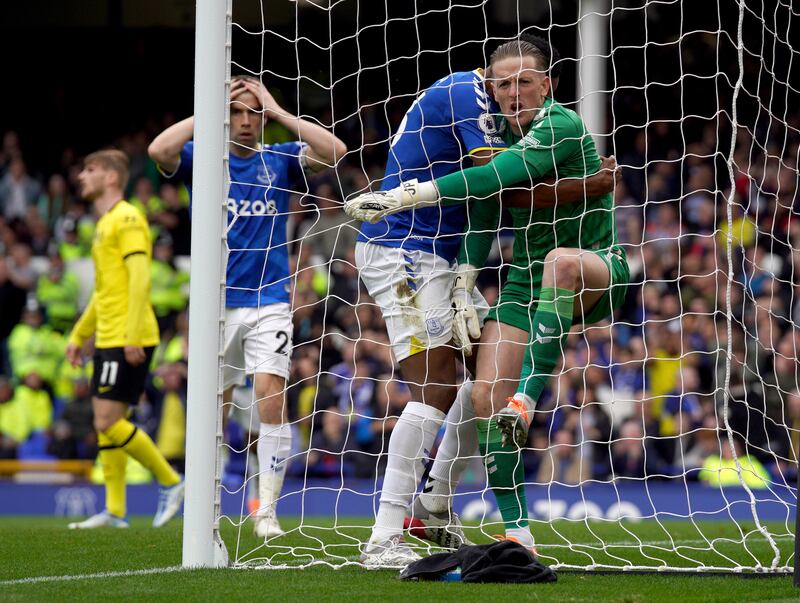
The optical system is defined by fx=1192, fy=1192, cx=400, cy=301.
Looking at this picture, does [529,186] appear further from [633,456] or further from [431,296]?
[633,456]

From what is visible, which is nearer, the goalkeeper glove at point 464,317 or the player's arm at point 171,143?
the goalkeeper glove at point 464,317

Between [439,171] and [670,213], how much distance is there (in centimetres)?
829

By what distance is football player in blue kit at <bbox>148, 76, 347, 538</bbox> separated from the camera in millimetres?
6340

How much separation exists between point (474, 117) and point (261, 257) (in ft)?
7.54

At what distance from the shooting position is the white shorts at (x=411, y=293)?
502 cm

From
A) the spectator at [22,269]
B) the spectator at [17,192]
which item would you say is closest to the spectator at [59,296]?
the spectator at [22,269]

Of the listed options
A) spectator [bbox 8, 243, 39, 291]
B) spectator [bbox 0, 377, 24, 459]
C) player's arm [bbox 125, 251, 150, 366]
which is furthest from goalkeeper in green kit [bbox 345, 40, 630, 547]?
spectator [bbox 8, 243, 39, 291]

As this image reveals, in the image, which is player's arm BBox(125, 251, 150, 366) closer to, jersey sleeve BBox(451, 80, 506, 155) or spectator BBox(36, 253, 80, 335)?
jersey sleeve BBox(451, 80, 506, 155)

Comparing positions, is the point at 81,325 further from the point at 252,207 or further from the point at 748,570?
the point at 748,570

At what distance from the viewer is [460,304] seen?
5.03 metres

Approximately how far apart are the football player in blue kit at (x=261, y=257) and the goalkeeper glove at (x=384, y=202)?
1495 millimetres

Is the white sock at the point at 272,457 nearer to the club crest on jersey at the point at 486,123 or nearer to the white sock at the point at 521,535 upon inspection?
the white sock at the point at 521,535

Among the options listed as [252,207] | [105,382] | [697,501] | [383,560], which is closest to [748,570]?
[383,560]

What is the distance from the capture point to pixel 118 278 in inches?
305
